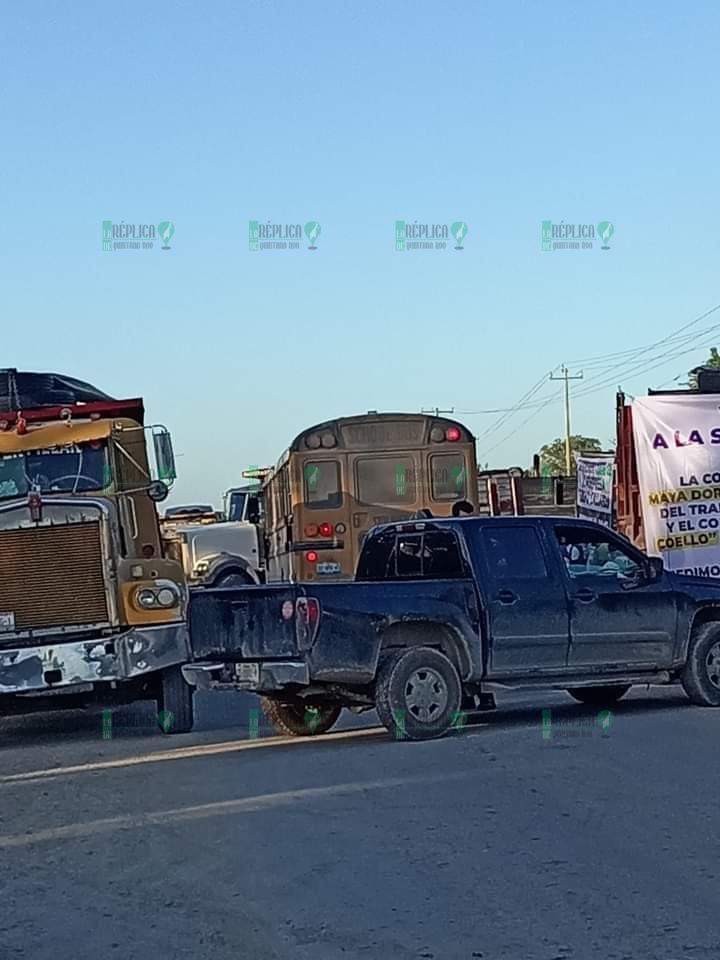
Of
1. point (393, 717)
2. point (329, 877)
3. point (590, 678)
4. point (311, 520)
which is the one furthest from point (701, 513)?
point (329, 877)

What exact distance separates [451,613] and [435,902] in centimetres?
559

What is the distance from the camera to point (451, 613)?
41.4ft

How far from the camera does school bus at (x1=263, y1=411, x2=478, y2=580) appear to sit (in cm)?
2081

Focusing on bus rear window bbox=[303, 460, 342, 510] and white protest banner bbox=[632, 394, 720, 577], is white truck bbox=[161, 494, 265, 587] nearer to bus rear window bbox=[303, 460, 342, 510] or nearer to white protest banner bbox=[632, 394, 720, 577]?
bus rear window bbox=[303, 460, 342, 510]

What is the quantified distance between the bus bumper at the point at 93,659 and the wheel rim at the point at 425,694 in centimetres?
192

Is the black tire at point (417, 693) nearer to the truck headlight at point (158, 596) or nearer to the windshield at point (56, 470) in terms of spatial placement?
the truck headlight at point (158, 596)

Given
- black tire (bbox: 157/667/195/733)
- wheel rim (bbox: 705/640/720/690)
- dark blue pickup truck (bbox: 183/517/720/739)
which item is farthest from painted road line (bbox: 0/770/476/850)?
wheel rim (bbox: 705/640/720/690)

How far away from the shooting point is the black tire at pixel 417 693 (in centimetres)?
1236

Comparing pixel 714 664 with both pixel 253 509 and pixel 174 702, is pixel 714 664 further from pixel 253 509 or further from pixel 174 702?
pixel 253 509

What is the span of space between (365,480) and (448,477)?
1.11 meters

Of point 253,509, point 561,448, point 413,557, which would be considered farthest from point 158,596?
point 561,448

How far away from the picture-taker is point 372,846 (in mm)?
8352

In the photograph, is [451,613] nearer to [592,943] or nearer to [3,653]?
[3,653]

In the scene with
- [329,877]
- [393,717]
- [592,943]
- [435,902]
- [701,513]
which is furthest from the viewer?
[701,513]
